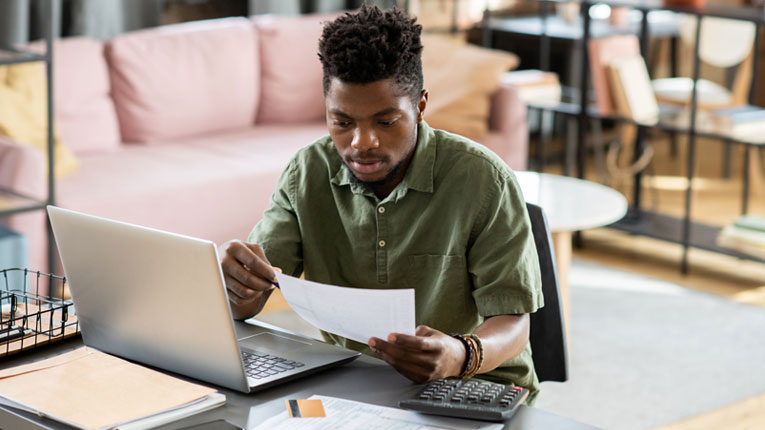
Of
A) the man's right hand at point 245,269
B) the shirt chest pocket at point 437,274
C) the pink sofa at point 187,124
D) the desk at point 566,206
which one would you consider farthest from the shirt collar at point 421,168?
the pink sofa at point 187,124

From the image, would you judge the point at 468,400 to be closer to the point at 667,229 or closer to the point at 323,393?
the point at 323,393

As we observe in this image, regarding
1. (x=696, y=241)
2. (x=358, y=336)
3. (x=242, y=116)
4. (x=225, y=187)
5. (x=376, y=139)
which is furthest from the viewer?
(x=242, y=116)

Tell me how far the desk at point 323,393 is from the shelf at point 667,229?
268 cm

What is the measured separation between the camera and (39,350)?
146cm

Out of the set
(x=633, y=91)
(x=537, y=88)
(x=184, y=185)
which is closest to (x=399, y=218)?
(x=184, y=185)

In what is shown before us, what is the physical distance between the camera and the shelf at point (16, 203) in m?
3.13

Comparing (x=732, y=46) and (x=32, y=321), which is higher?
(x=732, y=46)

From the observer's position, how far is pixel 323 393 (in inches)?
52.2

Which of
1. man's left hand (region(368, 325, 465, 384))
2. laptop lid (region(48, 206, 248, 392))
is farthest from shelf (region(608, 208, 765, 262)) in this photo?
laptop lid (region(48, 206, 248, 392))

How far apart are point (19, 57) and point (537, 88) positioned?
2.25 m

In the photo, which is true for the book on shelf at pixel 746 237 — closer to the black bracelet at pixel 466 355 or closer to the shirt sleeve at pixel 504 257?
the shirt sleeve at pixel 504 257

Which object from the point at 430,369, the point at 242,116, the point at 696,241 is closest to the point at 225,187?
the point at 242,116

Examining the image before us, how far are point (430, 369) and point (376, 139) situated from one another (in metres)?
0.35

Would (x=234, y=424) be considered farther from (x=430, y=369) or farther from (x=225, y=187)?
(x=225, y=187)
